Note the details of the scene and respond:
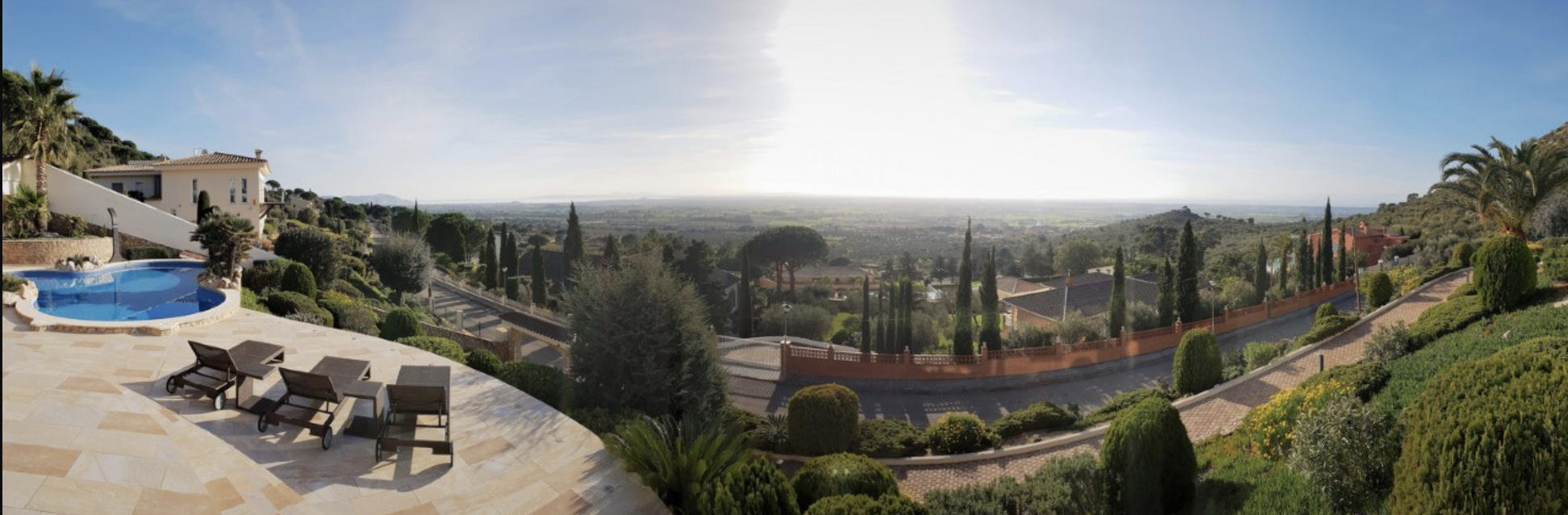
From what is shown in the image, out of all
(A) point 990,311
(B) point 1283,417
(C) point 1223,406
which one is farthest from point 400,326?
(A) point 990,311

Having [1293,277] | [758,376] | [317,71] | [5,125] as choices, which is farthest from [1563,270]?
[5,125]

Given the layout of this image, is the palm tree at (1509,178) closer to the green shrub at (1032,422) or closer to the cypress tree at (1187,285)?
the cypress tree at (1187,285)

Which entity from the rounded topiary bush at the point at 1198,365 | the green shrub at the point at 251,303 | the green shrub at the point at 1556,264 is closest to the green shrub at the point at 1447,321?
the green shrub at the point at 1556,264

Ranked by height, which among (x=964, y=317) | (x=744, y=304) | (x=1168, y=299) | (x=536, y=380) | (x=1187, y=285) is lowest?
(x=744, y=304)

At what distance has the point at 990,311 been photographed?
22.7 m

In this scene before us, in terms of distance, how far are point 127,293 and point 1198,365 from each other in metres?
20.1

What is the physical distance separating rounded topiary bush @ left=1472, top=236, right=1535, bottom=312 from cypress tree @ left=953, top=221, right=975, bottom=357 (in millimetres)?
11381

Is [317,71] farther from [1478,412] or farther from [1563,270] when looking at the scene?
[1563,270]

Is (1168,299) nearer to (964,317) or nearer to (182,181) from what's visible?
(964,317)

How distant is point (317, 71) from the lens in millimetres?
14328

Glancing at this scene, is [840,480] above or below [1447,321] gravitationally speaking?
below

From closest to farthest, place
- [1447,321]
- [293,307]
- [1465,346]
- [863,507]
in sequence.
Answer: [863,507] → [1465,346] → [1447,321] → [293,307]

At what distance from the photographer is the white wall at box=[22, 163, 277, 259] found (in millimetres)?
19859

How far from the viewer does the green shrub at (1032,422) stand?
11484 mm
